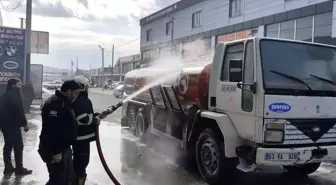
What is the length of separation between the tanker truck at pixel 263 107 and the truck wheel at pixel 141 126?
3147mm

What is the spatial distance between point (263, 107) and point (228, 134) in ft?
2.67

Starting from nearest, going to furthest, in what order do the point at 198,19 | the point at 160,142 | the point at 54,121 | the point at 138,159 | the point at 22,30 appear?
the point at 54,121 < the point at 138,159 < the point at 160,142 < the point at 22,30 < the point at 198,19

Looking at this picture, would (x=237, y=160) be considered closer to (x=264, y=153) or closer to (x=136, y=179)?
(x=264, y=153)

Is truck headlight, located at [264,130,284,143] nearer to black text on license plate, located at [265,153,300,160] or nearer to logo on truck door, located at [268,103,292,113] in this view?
black text on license plate, located at [265,153,300,160]

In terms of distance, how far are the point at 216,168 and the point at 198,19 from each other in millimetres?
27738

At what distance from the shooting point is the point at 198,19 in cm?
3225

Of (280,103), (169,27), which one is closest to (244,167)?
(280,103)

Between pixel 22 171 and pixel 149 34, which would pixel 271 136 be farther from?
pixel 149 34

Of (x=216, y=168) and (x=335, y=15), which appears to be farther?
(x=335, y=15)

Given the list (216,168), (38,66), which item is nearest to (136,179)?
Result: (216,168)

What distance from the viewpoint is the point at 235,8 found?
88.4 feet

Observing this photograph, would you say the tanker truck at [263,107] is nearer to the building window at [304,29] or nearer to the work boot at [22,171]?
the work boot at [22,171]

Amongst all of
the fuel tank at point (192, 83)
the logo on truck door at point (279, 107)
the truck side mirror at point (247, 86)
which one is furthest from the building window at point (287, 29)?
the logo on truck door at point (279, 107)

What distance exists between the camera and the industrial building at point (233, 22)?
1861cm
